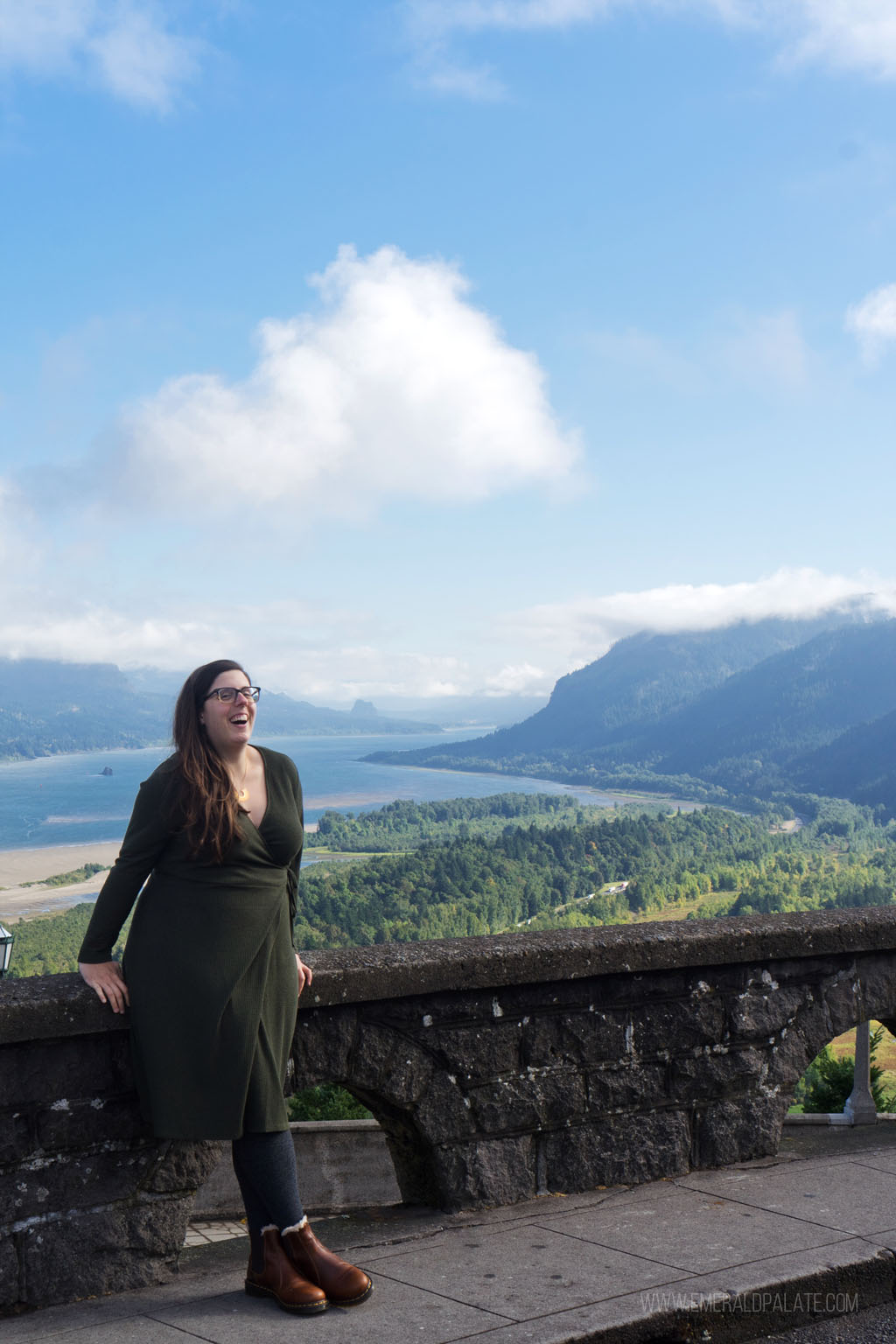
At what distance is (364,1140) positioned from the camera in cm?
934

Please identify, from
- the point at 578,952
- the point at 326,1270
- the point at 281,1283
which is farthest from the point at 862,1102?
the point at 281,1283

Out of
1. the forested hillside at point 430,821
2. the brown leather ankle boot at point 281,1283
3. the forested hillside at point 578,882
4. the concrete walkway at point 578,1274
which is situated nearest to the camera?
the concrete walkway at point 578,1274

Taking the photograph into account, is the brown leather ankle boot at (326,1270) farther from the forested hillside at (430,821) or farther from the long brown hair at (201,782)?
the forested hillside at (430,821)

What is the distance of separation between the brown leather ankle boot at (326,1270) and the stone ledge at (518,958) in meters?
0.69

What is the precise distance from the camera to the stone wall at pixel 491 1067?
325 centimetres

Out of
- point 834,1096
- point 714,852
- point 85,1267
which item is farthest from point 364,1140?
point 714,852

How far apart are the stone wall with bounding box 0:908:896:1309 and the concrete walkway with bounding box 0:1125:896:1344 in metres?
0.14

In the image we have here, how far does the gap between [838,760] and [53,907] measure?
493ft

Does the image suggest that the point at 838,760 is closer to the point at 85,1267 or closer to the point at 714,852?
the point at 714,852

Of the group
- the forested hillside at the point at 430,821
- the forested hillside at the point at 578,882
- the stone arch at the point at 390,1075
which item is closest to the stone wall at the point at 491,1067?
the stone arch at the point at 390,1075

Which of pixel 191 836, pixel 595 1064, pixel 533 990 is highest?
pixel 191 836

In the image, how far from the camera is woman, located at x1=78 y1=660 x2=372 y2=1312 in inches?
125

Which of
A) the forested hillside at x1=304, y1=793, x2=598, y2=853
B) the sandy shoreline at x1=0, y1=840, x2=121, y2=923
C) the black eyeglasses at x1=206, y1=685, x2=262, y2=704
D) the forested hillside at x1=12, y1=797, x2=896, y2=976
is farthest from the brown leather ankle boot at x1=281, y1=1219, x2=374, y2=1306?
the forested hillside at x1=304, y1=793, x2=598, y2=853

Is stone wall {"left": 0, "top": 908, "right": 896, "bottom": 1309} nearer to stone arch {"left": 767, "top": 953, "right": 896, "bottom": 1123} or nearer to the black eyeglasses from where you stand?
stone arch {"left": 767, "top": 953, "right": 896, "bottom": 1123}
